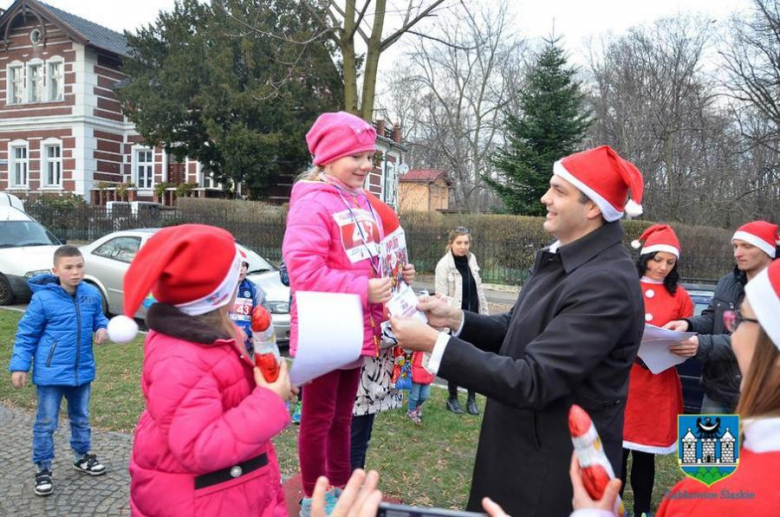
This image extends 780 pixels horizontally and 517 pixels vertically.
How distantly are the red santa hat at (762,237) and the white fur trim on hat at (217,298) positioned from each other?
12.0ft

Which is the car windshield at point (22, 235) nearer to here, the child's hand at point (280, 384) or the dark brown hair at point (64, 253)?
the dark brown hair at point (64, 253)

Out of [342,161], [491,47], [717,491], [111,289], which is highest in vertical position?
[491,47]

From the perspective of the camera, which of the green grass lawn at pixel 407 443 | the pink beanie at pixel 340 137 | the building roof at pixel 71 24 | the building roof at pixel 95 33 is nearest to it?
the pink beanie at pixel 340 137

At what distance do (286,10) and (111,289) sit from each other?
17.5 meters

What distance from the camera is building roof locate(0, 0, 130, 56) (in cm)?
3133

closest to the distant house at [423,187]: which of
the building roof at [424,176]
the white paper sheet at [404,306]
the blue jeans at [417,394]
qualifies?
the building roof at [424,176]

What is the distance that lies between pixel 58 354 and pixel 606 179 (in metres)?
4.05

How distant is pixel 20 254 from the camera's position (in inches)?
471

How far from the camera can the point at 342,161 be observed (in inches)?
118

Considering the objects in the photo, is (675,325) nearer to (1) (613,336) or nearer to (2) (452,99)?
(1) (613,336)

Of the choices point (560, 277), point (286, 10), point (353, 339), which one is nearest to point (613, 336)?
point (560, 277)

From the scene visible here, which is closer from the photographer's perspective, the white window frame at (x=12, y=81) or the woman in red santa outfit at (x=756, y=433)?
the woman in red santa outfit at (x=756, y=433)

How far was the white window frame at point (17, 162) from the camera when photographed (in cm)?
3400

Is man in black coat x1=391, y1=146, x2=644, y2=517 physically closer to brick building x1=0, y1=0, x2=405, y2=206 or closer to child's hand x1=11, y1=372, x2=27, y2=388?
child's hand x1=11, y1=372, x2=27, y2=388
